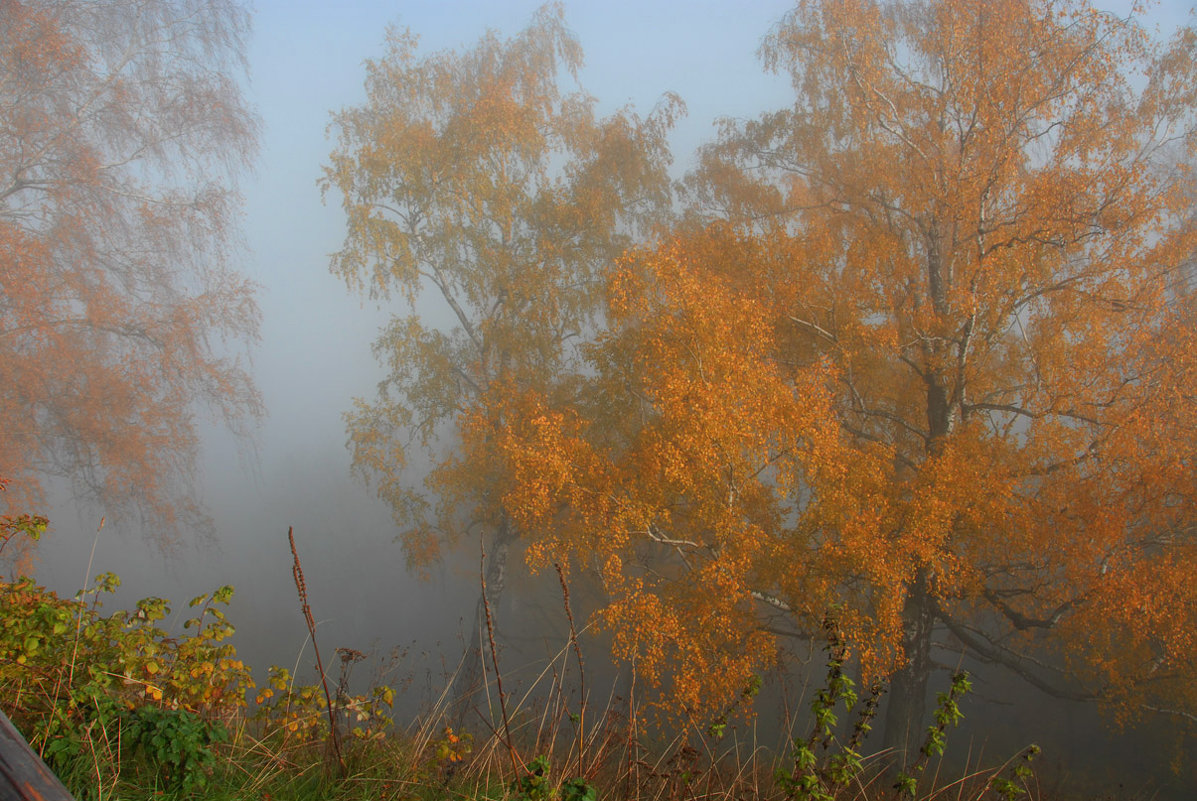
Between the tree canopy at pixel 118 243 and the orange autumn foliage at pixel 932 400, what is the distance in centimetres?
444

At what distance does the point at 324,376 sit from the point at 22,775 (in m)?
20.8

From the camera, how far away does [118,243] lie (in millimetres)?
8789

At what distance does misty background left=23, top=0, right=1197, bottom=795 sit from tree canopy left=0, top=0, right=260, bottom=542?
121cm

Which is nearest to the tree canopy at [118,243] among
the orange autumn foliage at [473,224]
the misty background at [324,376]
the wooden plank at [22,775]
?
the misty background at [324,376]

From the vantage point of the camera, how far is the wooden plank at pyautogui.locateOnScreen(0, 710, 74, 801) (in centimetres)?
117

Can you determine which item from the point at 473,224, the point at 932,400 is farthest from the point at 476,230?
the point at 932,400

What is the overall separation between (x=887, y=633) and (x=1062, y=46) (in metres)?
6.22

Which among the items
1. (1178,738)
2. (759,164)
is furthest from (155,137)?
(1178,738)

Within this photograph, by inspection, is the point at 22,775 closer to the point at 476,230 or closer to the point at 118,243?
the point at 476,230

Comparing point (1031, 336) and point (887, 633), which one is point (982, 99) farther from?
point (887, 633)

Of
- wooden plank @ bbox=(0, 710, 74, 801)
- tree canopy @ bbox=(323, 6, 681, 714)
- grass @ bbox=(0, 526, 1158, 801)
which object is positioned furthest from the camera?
tree canopy @ bbox=(323, 6, 681, 714)

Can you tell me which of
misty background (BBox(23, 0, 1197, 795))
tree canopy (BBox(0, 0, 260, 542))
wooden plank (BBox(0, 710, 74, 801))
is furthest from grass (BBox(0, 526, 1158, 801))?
misty background (BBox(23, 0, 1197, 795))

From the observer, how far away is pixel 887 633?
5973 mm

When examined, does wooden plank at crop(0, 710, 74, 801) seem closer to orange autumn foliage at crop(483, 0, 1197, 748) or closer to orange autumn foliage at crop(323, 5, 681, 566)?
orange autumn foliage at crop(483, 0, 1197, 748)
